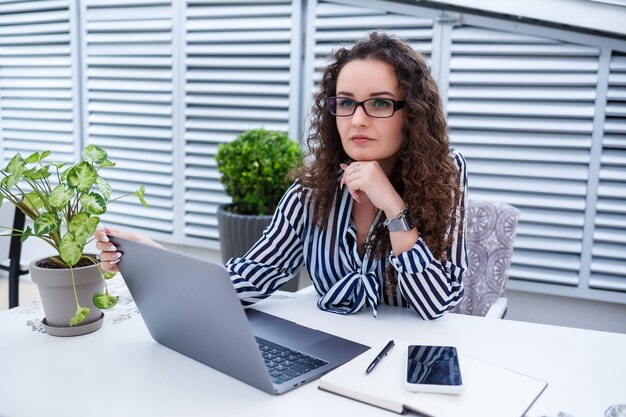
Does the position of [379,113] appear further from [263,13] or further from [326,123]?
[263,13]

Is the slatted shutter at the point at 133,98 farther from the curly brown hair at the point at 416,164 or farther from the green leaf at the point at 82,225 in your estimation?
the green leaf at the point at 82,225

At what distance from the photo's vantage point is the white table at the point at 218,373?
1032 mm

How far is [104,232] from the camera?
128 centimetres

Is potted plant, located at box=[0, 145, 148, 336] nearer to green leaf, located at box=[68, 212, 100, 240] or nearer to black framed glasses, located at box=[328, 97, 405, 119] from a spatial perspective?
green leaf, located at box=[68, 212, 100, 240]

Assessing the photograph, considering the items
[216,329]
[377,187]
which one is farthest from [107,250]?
[377,187]

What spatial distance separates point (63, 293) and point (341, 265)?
0.79 metres

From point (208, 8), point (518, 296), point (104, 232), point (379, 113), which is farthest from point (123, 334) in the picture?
point (208, 8)

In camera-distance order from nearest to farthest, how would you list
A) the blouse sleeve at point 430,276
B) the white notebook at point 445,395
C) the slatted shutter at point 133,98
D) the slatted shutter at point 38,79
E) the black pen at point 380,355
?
the white notebook at point 445,395 < the black pen at point 380,355 < the blouse sleeve at point 430,276 < the slatted shutter at point 133,98 < the slatted shutter at point 38,79

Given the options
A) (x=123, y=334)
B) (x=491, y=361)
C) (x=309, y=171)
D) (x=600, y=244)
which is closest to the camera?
(x=491, y=361)

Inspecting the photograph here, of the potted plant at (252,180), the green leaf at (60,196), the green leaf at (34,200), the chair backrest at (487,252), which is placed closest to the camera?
the green leaf at (60,196)

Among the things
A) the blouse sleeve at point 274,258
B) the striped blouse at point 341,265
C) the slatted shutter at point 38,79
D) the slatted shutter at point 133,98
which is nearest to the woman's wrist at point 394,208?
the striped blouse at point 341,265

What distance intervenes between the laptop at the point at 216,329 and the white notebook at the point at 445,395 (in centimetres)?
7

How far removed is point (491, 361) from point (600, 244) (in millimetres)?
2097

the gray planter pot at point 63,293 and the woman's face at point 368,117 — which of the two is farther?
the woman's face at point 368,117
